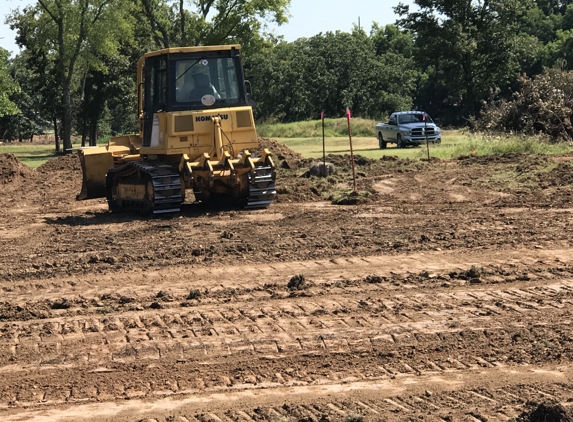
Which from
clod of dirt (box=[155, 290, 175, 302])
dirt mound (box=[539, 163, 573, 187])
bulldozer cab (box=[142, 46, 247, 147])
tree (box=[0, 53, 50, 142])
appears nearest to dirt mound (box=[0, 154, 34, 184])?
bulldozer cab (box=[142, 46, 247, 147])

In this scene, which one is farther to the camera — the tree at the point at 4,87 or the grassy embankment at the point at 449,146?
the tree at the point at 4,87

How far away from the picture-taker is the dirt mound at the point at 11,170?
27953 mm

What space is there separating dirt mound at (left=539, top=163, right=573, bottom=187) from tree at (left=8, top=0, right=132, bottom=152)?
32159 mm

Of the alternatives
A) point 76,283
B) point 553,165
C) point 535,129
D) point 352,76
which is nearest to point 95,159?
point 76,283

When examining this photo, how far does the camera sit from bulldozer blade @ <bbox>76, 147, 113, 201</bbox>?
18219 millimetres

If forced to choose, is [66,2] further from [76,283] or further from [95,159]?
[76,283]

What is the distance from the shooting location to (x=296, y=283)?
10008 millimetres

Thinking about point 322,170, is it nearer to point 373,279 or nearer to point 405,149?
point 405,149

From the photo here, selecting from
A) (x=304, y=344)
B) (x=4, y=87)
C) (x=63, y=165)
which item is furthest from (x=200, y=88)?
(x=4, y=87)

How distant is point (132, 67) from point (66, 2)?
10.1 metres

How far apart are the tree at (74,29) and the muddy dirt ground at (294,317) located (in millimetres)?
33208

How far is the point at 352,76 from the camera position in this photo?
69.0 m

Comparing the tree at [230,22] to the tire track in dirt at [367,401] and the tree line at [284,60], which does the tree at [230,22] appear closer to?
the tree line at [284,60]

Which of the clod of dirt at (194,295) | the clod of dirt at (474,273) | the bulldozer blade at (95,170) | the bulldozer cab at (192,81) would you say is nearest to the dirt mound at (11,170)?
the bulldozer blade at (95,170)
